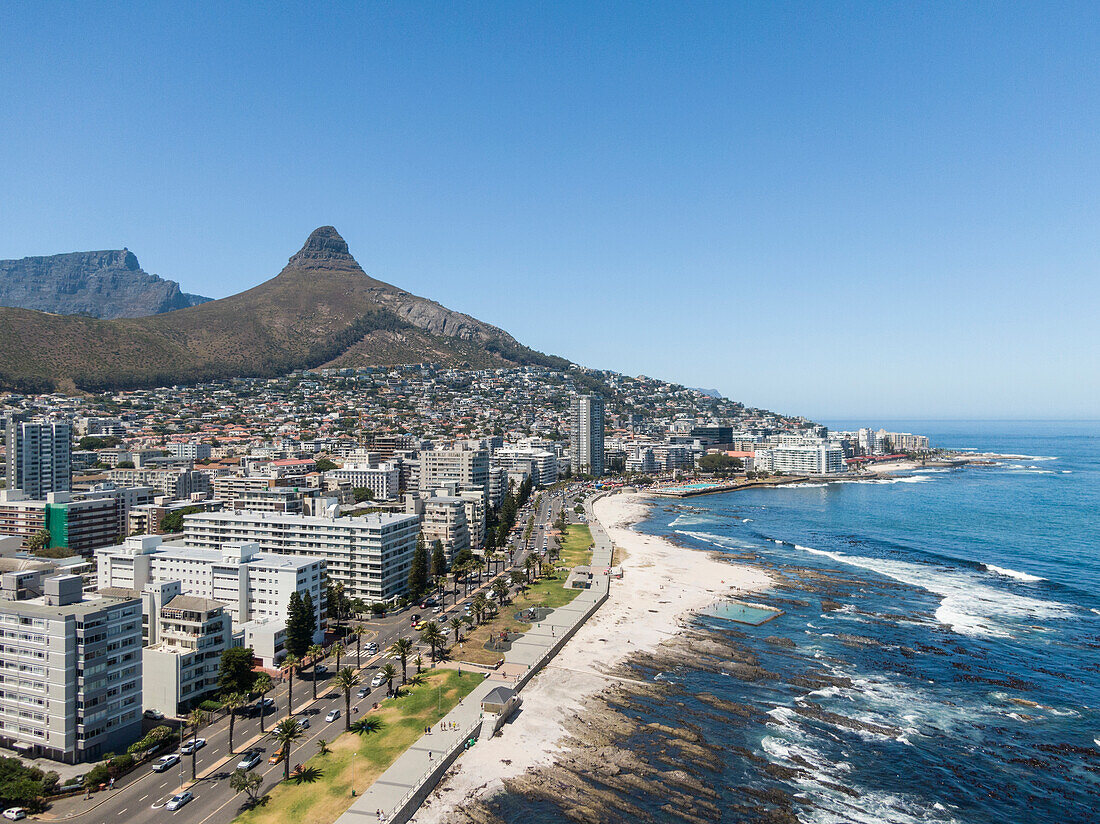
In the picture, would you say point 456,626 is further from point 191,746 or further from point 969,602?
point 969,602

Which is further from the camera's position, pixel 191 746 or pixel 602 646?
pixel 602 646

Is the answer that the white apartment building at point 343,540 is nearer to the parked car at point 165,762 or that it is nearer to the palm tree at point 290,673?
the palm tree at point 290,673

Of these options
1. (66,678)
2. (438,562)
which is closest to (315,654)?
(66,678)

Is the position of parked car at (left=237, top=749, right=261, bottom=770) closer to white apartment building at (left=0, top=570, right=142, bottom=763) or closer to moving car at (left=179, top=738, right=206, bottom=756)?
moving car at (left=179, top=738, right=206, bottom=756)

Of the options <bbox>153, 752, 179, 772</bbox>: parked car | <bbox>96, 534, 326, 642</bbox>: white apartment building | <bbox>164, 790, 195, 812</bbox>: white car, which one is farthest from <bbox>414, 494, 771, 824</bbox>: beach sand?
<bbox>96, 534, 326, 642</bbox>: white apartment building

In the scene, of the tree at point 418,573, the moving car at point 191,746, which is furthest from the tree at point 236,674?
the tree at point 418,573

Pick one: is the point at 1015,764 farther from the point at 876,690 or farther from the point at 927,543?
the point at 927,543
